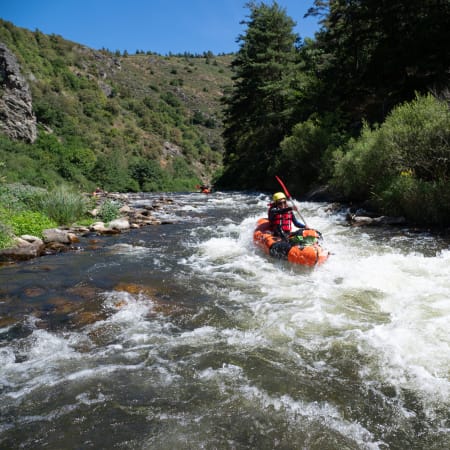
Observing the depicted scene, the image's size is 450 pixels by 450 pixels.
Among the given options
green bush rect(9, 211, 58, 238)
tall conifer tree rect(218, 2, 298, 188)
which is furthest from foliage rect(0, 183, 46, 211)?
tall conifer tree rect(218, 2, 298, 188)

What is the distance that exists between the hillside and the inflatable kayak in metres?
16.8

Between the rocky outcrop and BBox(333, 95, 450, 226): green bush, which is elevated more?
the rocky outcrop

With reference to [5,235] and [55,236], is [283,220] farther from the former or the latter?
[5,235]

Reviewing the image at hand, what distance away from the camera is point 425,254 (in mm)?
7242

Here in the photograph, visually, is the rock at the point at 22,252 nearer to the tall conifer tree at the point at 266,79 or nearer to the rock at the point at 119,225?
the rock at the point at 119,225

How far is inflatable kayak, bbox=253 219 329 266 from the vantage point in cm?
649

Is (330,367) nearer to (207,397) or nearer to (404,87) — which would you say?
(207,397)

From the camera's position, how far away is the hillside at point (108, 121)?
28703 millimetres

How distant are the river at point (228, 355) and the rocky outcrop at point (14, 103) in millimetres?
24728

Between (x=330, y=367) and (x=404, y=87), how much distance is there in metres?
18.4

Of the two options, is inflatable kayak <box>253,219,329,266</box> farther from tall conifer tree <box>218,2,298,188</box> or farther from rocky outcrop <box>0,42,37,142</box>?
rocky outcrop <box>0,42,37,142</box>

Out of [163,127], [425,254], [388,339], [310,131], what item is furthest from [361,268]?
[163,127]

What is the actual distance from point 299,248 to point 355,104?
19.0 m

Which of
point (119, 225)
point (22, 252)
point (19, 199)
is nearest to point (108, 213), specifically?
point (119, 225)
